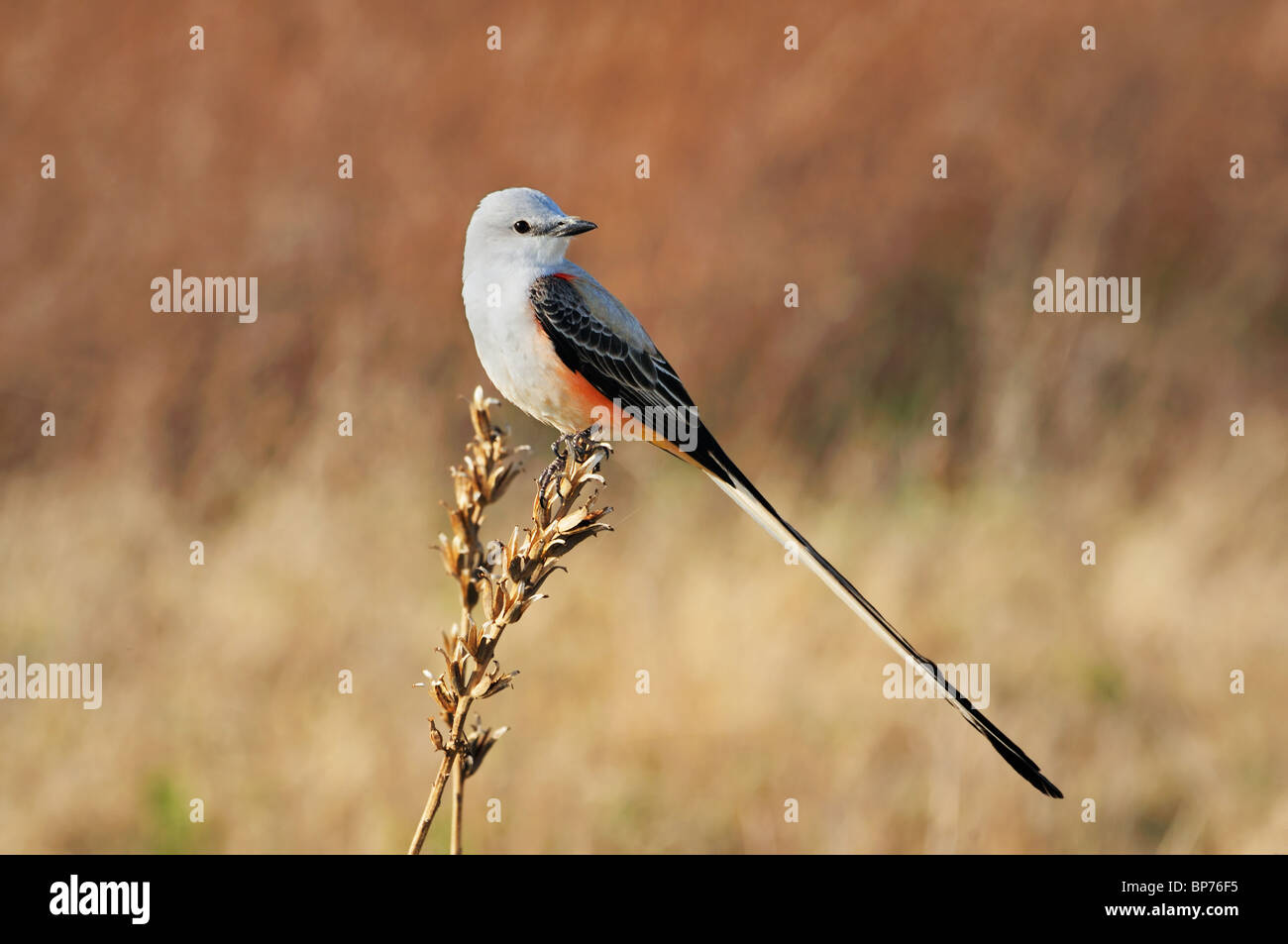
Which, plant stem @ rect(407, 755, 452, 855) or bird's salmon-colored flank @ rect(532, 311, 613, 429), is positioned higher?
bird's salmon-colored flank @ rect(532, 311, 613, 429)

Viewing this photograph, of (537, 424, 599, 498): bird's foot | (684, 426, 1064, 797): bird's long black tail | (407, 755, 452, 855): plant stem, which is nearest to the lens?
(407, 755, 452, 855): plant stem

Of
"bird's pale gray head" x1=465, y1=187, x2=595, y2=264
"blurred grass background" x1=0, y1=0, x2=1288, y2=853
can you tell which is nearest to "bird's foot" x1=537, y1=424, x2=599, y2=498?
"bird's pale gray head" x1=465, y1=187, x2=595, y2=264

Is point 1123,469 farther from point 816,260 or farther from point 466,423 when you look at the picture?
Answer: point 466,423

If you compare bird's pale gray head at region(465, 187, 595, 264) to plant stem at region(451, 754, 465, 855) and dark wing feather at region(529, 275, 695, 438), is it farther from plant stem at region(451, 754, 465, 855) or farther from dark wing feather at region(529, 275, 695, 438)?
plant stem at region(451, 754, 465, 855)

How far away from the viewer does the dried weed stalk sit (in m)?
1.40

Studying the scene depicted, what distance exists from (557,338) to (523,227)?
0.27 meters

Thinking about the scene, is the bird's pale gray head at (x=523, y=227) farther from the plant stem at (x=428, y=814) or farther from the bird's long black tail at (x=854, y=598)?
the plant stem at (x=428, y=814)

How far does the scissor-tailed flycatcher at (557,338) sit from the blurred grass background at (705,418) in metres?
1.72

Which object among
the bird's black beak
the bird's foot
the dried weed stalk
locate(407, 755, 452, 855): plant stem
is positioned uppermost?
the bird's black beak

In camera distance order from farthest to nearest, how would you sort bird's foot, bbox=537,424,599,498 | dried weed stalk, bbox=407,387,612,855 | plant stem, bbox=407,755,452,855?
bird's foot, bbox=537,424,599,498 < dried weed stalk, bbox=407,387,612,855 < plant stem, bbox=407,755,452,855

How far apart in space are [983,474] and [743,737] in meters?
2.27

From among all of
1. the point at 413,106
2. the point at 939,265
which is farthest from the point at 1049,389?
the point at 413,106

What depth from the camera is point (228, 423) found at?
6016mm

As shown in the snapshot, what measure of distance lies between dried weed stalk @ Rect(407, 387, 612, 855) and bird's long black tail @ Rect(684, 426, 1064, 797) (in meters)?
0.66
